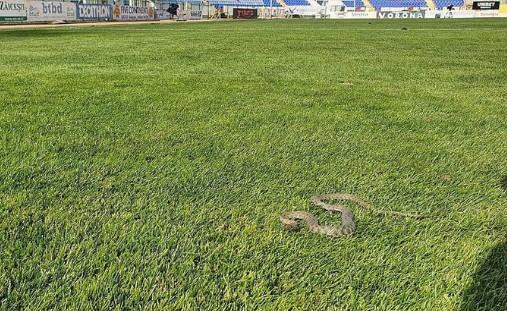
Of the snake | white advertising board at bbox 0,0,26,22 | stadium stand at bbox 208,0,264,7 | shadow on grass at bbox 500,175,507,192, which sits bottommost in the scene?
the snake

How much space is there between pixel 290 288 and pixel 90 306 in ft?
2.10

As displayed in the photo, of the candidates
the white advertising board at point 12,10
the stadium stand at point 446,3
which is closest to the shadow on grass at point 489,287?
the white advertising board at point 12,10

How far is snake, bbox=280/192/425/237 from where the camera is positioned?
185cm

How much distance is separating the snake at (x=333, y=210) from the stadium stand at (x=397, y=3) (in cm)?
6512

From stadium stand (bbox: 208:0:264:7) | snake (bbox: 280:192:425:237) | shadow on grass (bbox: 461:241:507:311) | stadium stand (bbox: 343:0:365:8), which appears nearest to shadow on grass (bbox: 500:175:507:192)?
snake (bbox: 280:192:425:237)

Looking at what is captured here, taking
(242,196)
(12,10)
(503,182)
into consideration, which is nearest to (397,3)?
(12,10)

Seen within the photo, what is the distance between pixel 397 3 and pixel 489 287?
67.0 metres

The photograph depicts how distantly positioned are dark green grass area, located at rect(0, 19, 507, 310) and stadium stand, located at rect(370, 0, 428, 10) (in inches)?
2453

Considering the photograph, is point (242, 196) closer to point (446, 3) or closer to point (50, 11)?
point (50, 11)

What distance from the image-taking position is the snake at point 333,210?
1846mm

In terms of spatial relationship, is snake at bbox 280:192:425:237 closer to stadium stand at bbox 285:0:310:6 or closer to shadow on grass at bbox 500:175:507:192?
shadow on grass at bbox 500:175:507:192

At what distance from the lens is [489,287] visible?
150 cm

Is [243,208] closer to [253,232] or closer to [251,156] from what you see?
[253,232]

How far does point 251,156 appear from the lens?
2.74m
